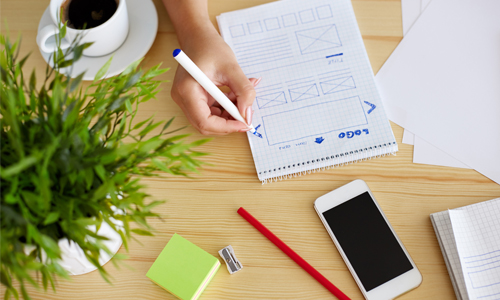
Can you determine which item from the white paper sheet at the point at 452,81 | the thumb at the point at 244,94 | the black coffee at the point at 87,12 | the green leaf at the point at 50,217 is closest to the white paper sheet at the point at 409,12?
the white paper sheet at the point at 452,81

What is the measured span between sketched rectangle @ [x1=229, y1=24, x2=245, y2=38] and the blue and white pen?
6.8 inches

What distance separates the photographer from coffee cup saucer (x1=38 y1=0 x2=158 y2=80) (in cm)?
70

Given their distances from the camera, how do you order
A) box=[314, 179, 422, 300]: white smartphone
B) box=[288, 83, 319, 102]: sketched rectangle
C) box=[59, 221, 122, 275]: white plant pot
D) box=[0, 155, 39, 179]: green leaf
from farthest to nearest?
1. box=[288, 83, 319, 102]: sketched rectangle
2. box=[314, 179, 422, 300]: white smartphone
3. box=[59, 221, 122, 275]: white plant pot
4. box=[0, 155, 39, 179]: green leaf

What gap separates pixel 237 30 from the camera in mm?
753

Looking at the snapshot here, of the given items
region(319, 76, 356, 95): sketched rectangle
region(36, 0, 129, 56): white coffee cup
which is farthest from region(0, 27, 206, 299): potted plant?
region(319, 76, 356, 95): sketched rectangle

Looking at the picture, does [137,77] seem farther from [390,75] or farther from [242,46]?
[390,75]

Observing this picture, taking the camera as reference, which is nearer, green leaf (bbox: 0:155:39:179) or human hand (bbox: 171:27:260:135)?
green leaf (bbox: 0:155:39:179)

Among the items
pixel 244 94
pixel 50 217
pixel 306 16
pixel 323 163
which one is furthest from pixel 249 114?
pixel 50 217

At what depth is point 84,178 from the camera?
370 mm

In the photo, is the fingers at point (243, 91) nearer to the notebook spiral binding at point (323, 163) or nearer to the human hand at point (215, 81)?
the human hand at point (215, 81)

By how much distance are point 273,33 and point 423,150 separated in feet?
1.22

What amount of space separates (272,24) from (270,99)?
172mm

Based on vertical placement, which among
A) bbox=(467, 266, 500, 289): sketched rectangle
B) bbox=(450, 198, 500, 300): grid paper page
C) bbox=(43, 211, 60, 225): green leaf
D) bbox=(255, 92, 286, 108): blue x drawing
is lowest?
bbox=(467, 266, 500, 289): sketched rectangle

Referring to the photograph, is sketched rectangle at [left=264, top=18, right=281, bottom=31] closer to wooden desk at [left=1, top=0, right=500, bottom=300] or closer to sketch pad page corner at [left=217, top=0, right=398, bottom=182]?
sketch pad page corner at [left=217, top=0, right=398, bottom=182]
